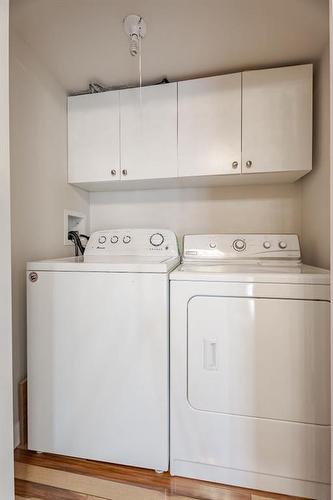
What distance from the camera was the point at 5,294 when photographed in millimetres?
872

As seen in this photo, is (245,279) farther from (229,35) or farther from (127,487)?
(229,35)

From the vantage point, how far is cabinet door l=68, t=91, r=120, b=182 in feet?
5.86

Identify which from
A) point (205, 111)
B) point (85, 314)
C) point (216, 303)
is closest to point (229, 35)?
point (205, 111)

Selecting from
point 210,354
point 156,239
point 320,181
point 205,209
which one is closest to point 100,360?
point 210,354

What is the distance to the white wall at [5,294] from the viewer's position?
2.78ft

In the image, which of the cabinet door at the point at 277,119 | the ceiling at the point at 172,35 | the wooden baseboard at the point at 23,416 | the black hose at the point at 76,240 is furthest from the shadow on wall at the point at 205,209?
the wooden baseboard at the point at 23,416

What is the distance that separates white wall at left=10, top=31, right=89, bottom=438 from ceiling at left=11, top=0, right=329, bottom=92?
0.14 m

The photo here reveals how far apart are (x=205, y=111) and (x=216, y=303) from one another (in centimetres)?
121

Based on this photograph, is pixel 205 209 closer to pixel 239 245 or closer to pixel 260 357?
pixel 239 245

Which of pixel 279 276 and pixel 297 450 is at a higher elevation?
pixel 279 276

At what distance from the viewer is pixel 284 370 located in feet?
3.70

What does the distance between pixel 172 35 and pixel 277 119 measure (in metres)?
0.74

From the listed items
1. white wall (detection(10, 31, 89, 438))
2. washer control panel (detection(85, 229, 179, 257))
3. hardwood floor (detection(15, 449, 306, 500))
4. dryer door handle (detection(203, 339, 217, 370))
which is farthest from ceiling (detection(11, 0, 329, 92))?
hardwood floor (detection(15, 449, 306, 500))

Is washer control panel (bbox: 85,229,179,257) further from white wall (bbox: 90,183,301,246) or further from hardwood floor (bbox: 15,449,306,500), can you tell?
hardwood floor (bbox: 15,449,306,500)
